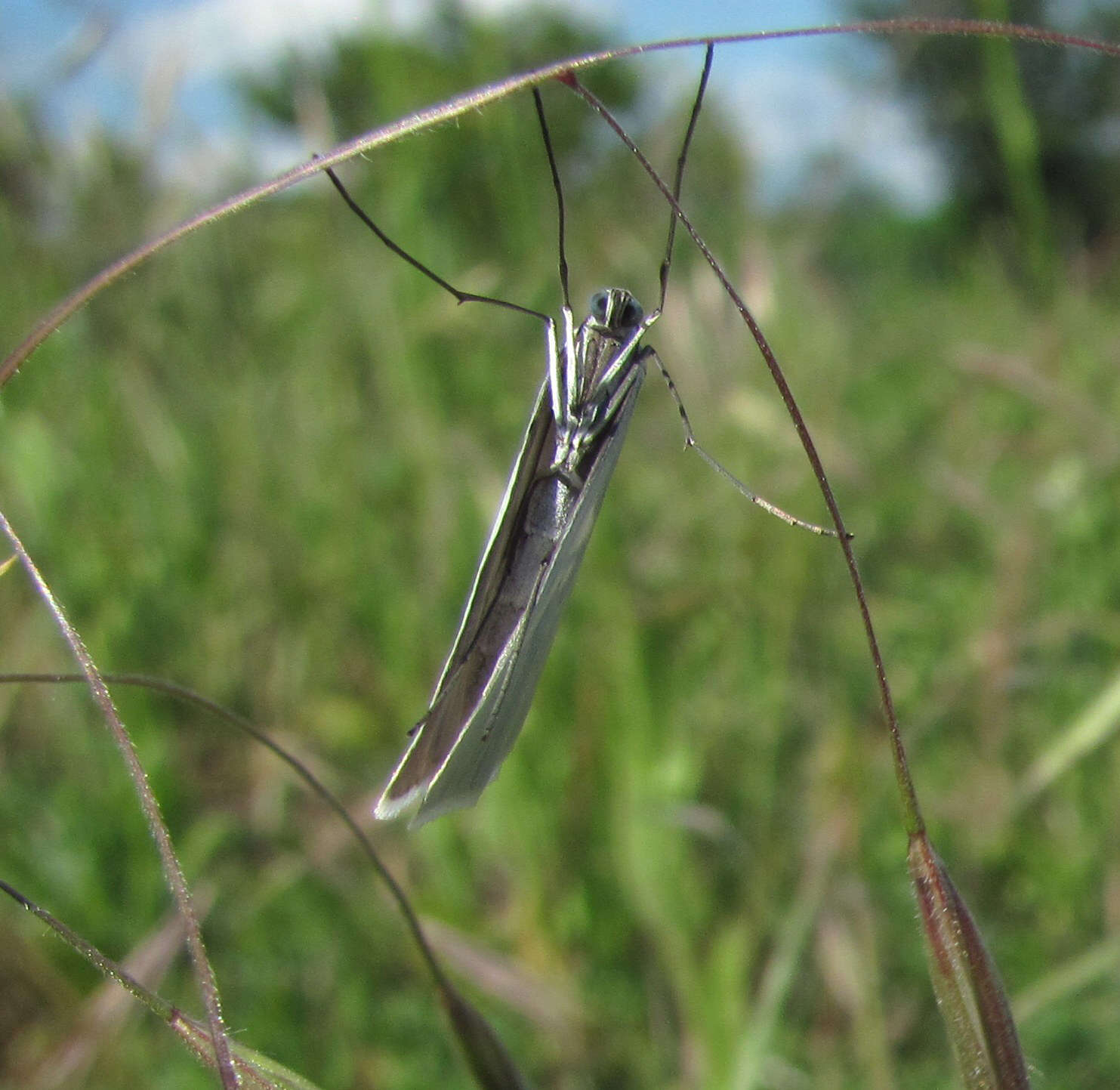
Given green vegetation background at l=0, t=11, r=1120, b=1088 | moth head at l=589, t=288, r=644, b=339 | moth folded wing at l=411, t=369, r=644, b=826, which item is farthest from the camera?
green vegetation background at l=0, t=11, r=1120, b=1088

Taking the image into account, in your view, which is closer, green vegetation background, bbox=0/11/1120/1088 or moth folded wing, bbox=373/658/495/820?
moth folded wing, bbox=373/658/495/820

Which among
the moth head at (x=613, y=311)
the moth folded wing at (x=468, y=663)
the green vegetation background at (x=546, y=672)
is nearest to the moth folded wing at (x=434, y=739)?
the moth folded wing at (x=468, y=663)

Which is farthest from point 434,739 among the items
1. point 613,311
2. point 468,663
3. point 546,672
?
point 546,672

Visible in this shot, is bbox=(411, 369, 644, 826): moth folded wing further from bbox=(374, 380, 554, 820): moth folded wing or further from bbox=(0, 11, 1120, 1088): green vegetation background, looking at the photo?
bbox=(0, 11, 1120, 1088): green vegetation background

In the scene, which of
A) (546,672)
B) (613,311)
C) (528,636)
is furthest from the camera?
(546,672)

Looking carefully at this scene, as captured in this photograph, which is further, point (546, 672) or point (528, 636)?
point (546, 672)

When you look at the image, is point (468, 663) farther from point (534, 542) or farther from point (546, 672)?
point (546, 672)

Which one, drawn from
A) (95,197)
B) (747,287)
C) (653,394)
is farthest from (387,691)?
(653,394)

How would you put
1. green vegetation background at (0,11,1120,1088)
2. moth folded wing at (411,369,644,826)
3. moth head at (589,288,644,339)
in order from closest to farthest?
moth folded wing at (411,369,644,826), moth head at (589,288,644,339), green vegetation background at (0,11,1120,1088)

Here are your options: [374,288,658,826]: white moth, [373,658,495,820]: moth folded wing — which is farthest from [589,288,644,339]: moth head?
[373,658,495,820]: moth folded wing
